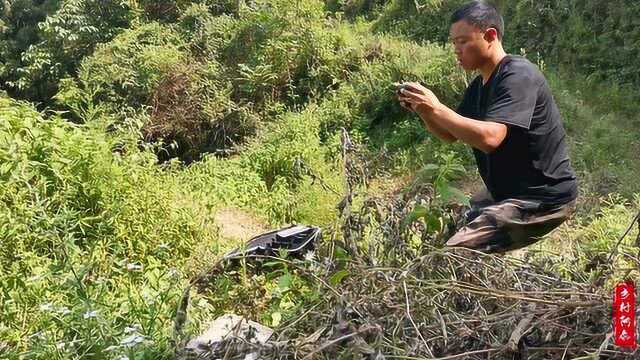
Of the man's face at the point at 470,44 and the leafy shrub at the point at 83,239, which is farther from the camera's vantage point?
the leafy shrub at the point at 83,239

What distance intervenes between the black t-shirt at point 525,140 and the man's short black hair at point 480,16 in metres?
0.15

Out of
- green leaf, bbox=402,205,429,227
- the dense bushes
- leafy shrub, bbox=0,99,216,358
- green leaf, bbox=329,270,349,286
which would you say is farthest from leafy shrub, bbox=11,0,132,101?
green leaf, bbox=329,270,349,286

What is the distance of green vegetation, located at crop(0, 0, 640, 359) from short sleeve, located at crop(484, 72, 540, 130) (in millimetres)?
247

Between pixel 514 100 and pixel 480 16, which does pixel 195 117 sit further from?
pixel 514 100

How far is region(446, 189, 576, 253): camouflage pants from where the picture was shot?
2646mm

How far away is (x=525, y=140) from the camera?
8.74 feet

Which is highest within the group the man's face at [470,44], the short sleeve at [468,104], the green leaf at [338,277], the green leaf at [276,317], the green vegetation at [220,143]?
the man's face at [470,44]

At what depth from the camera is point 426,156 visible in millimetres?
6609

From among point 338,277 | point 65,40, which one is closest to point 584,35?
point 338,277

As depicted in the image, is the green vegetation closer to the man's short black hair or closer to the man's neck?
the man's neck

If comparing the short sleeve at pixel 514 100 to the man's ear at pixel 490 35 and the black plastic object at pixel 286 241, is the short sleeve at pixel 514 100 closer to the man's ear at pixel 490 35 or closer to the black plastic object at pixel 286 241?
the man's ear at pixel 490 35

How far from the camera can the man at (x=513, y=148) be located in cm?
258

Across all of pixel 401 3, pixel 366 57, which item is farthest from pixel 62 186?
pixel 401 3

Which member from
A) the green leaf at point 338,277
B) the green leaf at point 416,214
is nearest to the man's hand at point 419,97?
the green leaf at point 416,214
